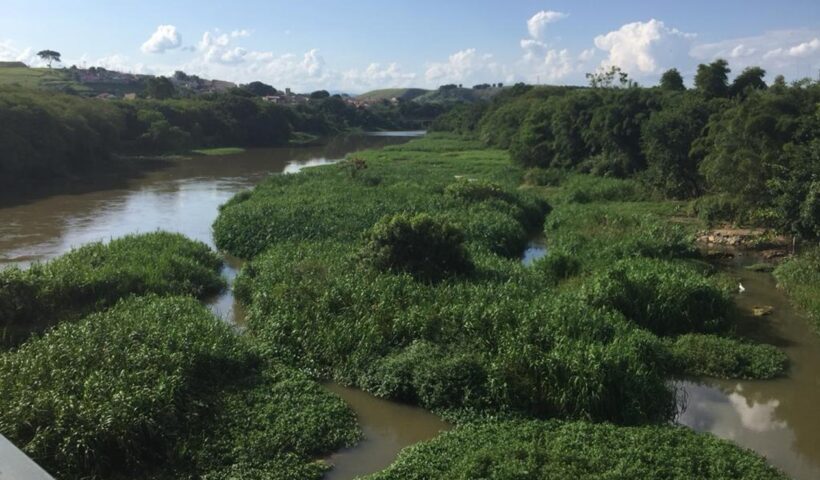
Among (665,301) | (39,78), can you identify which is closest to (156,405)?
(665,301)

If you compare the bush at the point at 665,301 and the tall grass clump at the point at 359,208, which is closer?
the bush at the point at 665,301

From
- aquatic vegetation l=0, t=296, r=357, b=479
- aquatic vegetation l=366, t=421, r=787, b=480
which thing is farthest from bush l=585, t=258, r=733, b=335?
aquatic vegetation l=0, t=296, r=357, b=479

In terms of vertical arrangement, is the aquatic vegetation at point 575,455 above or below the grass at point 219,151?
below

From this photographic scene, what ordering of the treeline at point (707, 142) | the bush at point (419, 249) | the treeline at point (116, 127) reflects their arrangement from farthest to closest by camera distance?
the treeline at point (116, 127)
the treeline at point (707, 142)
the bush at point (419, 249)

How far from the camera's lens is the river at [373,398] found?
1264cm

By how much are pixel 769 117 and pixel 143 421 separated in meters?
27.7

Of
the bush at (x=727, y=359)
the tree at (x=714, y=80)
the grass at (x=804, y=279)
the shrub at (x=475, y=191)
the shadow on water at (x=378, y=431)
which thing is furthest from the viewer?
the tree at (x=714, y=80)

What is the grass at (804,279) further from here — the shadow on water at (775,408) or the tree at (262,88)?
the tree at (262,88)

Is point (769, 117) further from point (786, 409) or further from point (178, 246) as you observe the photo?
point (178, 246)

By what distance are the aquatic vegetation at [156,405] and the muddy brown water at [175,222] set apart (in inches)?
27.6

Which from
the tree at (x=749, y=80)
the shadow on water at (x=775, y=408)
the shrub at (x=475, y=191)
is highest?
the tree at (x=749, y=80)

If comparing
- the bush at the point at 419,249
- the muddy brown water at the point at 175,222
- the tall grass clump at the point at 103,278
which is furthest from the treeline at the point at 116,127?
the bush at the point at 419,249

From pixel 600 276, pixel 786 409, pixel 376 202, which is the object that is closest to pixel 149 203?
pixel 376 202

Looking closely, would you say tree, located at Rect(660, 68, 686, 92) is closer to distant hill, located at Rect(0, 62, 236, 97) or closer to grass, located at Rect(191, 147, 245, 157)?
grass, located at Rect(191, 147, 245, 157)
